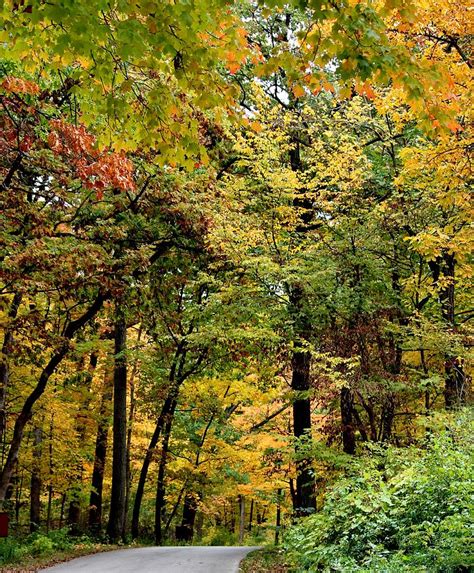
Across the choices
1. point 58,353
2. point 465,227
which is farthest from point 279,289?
point 58,353

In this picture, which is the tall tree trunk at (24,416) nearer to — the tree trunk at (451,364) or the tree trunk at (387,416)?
the tree trunk at (387,416)

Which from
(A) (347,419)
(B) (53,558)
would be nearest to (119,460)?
(B) (53,558)

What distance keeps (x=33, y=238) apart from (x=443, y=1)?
22.5ft

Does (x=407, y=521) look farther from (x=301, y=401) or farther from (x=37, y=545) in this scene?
(x=37, y=545)

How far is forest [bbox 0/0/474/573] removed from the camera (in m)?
4.43

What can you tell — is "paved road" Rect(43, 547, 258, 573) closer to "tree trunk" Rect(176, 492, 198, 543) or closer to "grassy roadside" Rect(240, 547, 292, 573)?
"grassy roadside" Rect(240, 547, 292, 573)

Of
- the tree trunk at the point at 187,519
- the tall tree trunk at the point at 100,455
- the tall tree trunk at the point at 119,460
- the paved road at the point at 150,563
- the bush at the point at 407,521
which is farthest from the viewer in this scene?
the tree trunk at the point at 187,519

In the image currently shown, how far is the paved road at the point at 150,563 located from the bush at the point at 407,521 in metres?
3.07

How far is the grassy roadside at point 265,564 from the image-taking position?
9578 mm

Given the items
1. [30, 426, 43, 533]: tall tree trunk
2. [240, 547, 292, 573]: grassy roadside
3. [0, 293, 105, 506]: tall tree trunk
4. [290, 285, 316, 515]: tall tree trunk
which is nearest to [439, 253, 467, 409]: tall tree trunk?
[290, 285, 316, 515]: tall tree trunk

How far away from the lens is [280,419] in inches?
891

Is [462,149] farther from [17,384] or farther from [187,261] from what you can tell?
[17,384]

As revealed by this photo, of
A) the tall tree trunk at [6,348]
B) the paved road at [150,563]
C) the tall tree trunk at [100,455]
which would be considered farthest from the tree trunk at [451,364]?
the tall tree trunk at [100,455]

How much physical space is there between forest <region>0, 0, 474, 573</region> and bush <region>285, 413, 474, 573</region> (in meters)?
0.04
